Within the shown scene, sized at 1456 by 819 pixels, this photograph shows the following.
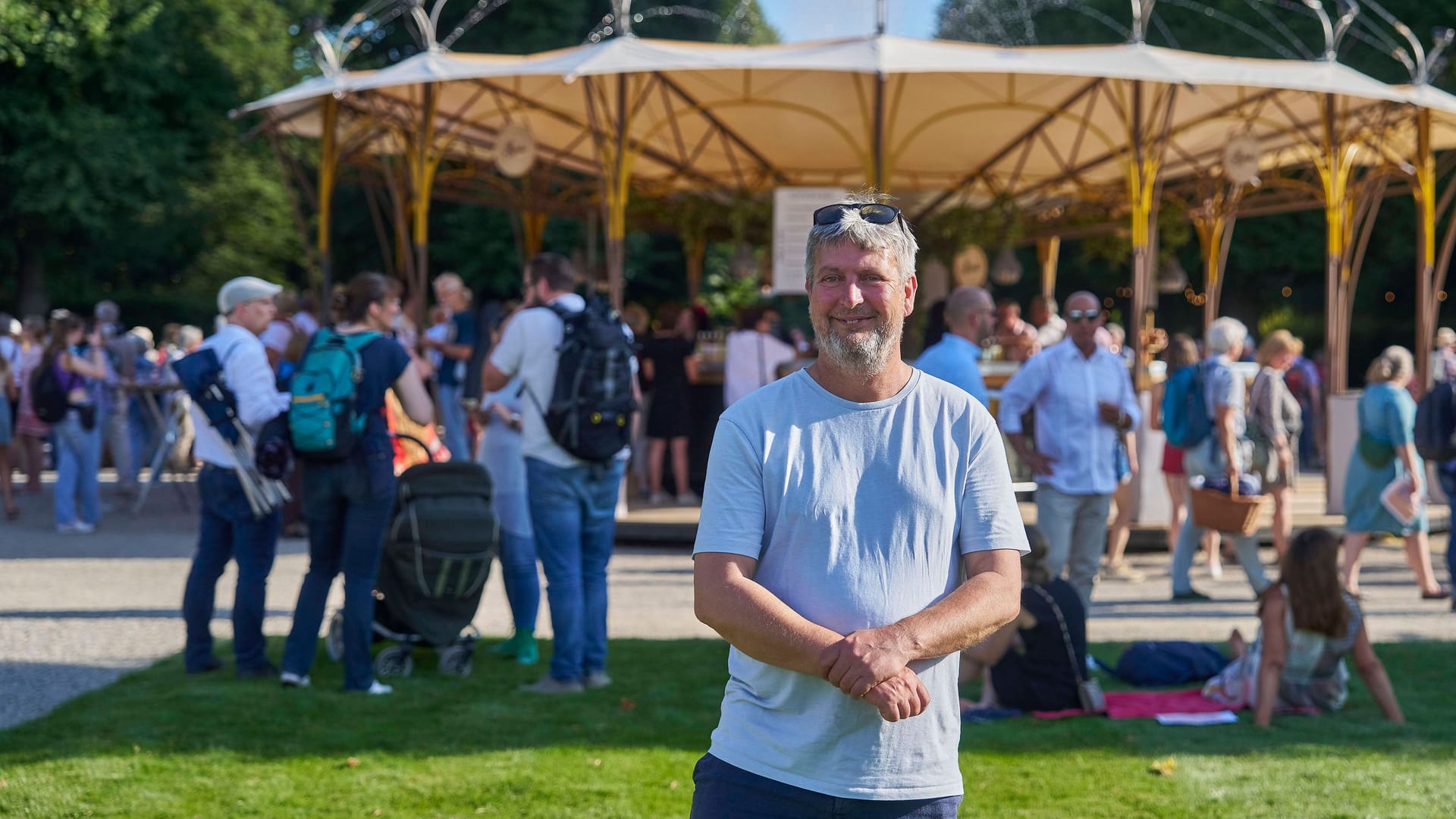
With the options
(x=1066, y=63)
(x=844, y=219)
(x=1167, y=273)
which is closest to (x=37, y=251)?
(x=1167, y=273)

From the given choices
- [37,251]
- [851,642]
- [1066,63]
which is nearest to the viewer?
[851,642]

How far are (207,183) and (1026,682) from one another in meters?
32.2

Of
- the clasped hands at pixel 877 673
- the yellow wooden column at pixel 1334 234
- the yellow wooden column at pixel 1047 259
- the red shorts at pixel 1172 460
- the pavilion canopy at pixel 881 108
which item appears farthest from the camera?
the yellow wooden column at pixel 1047 259

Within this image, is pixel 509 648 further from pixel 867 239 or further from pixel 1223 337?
pixel 867 239

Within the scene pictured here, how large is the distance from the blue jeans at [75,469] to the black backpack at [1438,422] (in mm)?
10895

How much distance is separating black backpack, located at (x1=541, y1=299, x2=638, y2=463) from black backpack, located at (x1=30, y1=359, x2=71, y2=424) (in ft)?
27.7

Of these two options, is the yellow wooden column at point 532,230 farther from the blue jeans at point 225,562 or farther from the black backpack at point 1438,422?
the blue jeans at point 225,562

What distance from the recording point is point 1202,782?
5.65 m

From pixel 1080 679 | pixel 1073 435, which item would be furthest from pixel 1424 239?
pixel 1080 679

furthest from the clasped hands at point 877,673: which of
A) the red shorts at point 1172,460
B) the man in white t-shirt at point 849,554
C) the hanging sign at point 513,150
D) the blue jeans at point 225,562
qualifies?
the hanging sign at point 513,150

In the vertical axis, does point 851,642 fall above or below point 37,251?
below

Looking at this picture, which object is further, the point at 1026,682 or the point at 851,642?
the point at 1026,682

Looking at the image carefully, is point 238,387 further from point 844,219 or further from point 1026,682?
point 844,219

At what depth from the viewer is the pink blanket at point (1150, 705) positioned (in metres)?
6.84
